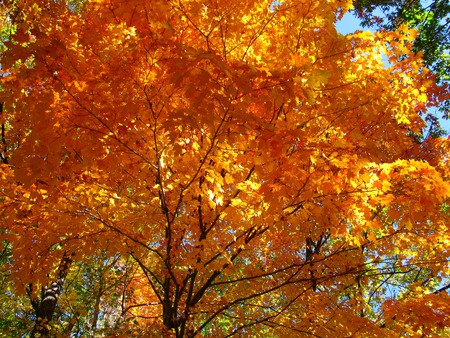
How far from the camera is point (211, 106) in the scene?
6.28 feet

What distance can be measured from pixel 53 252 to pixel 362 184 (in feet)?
10.3

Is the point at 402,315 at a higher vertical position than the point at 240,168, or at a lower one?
lower

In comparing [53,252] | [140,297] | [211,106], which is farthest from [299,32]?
[140,297]

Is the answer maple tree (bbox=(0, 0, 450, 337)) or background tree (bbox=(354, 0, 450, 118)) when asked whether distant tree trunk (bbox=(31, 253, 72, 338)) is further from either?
background tree (bbox=(354, 0, 450, 118))

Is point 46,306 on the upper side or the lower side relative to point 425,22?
lower

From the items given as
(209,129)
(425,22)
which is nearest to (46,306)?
(209,129)

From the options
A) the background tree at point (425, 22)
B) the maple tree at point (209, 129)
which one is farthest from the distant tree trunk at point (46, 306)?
the background tree at point (425, 22)

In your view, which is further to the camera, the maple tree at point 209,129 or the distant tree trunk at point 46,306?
the distant tree trunk at point 46,306

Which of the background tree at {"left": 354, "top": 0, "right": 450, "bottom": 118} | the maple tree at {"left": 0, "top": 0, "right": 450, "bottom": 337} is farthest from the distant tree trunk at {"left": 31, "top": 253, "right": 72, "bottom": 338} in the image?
the background tree at {"left": 354, "top": 0, "right": 450, "bottom": 118}

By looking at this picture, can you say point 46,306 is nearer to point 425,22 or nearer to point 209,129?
point 209,129

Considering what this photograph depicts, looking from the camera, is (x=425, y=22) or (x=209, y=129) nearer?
(x=209, y=129)

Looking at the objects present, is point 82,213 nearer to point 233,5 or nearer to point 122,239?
point 122,239

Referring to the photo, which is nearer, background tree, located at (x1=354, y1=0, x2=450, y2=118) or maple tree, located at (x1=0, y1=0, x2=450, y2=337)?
maple tree, located at (x1=0, y1=0, x2=450, y2=337)

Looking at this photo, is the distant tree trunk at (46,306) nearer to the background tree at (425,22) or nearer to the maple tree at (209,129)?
the maple tree at (209,129)
